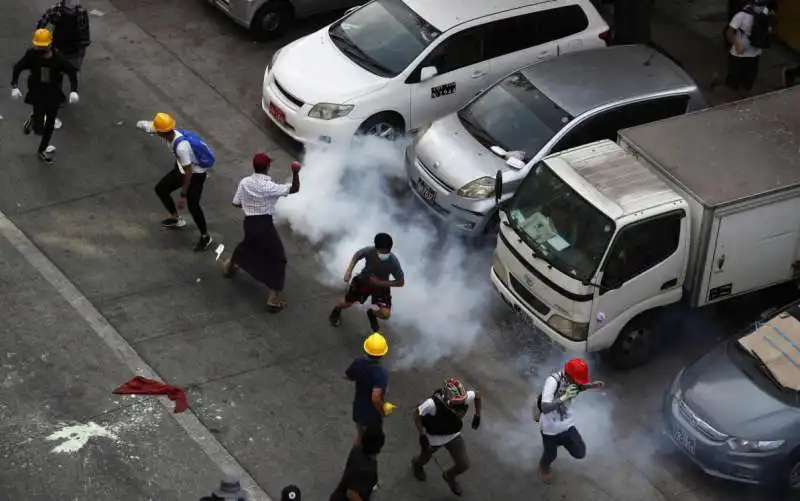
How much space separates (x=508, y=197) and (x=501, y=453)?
10.4 ft

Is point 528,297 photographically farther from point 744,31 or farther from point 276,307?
point 744,31

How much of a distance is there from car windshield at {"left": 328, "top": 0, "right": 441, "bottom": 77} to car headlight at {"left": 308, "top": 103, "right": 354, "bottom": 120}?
64 centimetres

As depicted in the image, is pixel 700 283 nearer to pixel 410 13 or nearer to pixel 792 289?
pixel 792 289

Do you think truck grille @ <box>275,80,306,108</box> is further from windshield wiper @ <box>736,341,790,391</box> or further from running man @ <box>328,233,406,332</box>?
windshield wiper @ <box>736,341,790,391</box>

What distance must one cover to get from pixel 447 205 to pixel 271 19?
5275 millimetres

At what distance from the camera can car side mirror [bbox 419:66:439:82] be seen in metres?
15.8

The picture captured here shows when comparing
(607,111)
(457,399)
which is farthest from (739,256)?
(457,399)

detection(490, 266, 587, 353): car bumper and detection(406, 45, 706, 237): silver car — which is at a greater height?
detection(406, 45, 706, 237): silver car

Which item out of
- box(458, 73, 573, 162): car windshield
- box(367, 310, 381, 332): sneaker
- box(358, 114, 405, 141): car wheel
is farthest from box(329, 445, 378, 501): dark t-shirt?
box(358, 114, 405, 141): car wheel

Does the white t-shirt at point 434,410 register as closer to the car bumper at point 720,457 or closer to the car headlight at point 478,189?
the car bumper at point 720,457

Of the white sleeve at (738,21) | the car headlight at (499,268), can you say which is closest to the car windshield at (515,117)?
the car headlight at (499,268)

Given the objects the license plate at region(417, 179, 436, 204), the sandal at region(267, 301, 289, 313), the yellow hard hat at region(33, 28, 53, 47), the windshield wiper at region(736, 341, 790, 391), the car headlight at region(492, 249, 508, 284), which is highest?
the yellow hard hat at region(33, 28, 53, 47)

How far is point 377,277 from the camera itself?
41.6 feet

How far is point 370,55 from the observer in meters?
16.1
